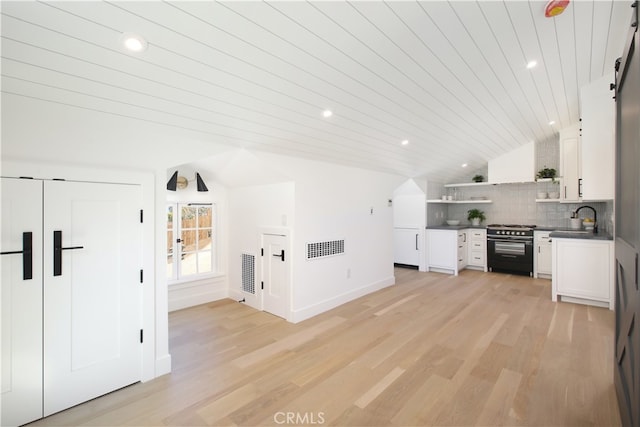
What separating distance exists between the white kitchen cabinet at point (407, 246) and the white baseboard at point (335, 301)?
1.52m

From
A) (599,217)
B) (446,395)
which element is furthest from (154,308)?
(599,217)

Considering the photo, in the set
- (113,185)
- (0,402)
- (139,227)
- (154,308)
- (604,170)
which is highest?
(604,170)

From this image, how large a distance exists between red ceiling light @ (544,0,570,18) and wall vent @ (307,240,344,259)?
3.01 meters

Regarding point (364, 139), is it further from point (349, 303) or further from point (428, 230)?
point (428, 230)

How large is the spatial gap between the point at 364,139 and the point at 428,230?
358 cm

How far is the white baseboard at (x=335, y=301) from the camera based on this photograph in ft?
11.8

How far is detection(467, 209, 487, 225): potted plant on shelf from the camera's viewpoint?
6.73 metres

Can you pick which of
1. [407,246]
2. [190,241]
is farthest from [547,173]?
[190,241]

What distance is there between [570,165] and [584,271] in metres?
2.19

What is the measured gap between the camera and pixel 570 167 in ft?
17.3

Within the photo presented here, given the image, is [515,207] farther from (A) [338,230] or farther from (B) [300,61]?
(B) [300,61]

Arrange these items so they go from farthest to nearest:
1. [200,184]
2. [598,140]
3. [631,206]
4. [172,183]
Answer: [200,184], [172,183], [598,140], [631,206]

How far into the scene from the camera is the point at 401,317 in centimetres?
370

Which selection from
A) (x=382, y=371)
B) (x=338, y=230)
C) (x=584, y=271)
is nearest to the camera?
(x=382, y=371)
